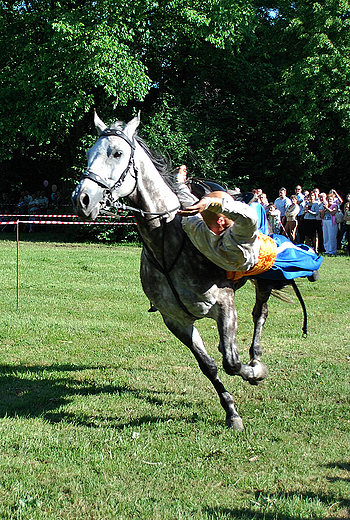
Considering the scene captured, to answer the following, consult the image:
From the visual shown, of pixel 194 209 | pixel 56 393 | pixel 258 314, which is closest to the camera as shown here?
pixel 194 209

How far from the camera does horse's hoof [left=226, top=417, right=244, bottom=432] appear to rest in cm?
497

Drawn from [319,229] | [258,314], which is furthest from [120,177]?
[319,229]

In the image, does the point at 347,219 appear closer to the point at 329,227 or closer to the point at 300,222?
the point at 329,227

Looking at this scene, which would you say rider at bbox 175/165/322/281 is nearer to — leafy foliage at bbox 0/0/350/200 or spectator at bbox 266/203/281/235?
spectator at bbox 266/203/281/235

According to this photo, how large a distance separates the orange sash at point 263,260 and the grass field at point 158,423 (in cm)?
Result: 136

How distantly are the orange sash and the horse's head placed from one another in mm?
1195

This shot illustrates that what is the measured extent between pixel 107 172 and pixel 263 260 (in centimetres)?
165

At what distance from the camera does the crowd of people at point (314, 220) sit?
18.4m

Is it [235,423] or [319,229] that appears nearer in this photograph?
[235,423]

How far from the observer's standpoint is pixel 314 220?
18.8 m

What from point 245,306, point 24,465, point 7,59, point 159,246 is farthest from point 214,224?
point 7,59

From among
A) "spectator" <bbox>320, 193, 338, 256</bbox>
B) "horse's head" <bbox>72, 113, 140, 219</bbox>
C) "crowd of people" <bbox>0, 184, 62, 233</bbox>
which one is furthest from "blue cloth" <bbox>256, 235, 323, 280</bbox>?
"crowd of people" <bbox>0, 184, 62, 233</bbox>

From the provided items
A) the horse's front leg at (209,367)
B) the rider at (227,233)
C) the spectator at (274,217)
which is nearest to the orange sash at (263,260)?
the rider at (227,233)

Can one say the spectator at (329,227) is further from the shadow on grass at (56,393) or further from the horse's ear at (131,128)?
the horse's ear at (131,128)
